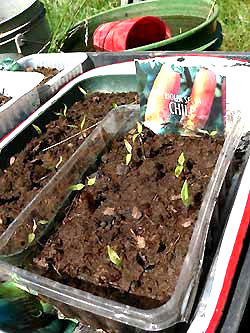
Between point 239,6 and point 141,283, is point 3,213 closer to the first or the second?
point 141,283

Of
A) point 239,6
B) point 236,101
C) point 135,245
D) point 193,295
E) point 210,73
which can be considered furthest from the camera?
point 239,6

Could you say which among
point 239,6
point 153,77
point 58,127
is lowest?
point 239,6

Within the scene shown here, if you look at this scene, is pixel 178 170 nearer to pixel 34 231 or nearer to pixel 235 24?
pixel 34 231

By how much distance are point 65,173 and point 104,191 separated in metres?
0.09

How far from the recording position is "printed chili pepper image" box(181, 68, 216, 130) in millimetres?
913

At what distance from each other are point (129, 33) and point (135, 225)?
976 millimetres

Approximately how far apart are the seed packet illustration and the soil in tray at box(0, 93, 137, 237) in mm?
192

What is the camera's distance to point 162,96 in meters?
Answer: 0.99

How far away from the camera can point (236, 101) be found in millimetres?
1040

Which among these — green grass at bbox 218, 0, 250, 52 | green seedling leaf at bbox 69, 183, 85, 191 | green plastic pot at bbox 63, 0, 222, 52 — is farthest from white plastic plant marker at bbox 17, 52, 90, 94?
green grass at bbox 218, 0, 250, 52

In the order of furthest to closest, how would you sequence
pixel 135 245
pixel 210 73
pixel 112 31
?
pixel 112 31 → pixel 210 73 → pixel 135 245

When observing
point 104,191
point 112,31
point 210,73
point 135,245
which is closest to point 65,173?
point 104,191

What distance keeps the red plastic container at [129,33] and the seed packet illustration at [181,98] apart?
0.67m

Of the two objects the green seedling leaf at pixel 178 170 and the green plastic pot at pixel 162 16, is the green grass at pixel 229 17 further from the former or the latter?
the green seedling leaf at pixel 178 170
